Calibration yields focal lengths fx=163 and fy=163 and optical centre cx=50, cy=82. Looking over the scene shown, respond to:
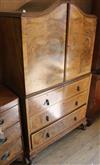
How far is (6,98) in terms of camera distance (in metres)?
1.40

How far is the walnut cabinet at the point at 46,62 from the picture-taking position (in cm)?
131

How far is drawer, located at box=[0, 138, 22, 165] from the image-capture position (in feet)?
4.79

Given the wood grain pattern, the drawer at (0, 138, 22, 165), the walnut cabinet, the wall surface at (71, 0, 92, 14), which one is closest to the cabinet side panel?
the walnut cabinet

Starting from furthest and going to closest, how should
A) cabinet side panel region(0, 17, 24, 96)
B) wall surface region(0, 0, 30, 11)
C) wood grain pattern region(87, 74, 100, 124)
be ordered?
wood grain pattern region(87, 74, 100, 124) → wall surface region(0, 0, 30, 11) → cabinet side panel region(0, 17, 24, 96)

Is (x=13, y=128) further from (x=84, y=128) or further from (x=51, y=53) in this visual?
(x=84, y=128)

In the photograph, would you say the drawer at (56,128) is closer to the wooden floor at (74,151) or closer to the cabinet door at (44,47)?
the wooden floor at (74,151)

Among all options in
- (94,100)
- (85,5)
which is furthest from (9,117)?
(85,5)

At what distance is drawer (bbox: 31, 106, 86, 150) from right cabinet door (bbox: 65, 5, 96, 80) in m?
0.52

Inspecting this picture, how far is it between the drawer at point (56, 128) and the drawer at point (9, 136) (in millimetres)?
207

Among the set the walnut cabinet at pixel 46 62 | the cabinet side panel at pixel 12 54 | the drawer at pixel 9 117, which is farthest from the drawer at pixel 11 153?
the cabinet side panel at pixel 12 54

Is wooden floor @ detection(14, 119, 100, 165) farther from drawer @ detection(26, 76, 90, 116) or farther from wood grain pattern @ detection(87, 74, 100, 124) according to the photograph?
drawer @ detection(26, 76, 90, 116)

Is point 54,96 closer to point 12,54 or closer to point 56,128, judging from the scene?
point 56,128

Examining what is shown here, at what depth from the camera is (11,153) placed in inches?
60.4

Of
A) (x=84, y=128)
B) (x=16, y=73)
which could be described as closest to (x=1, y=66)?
(x=16, y=73)
